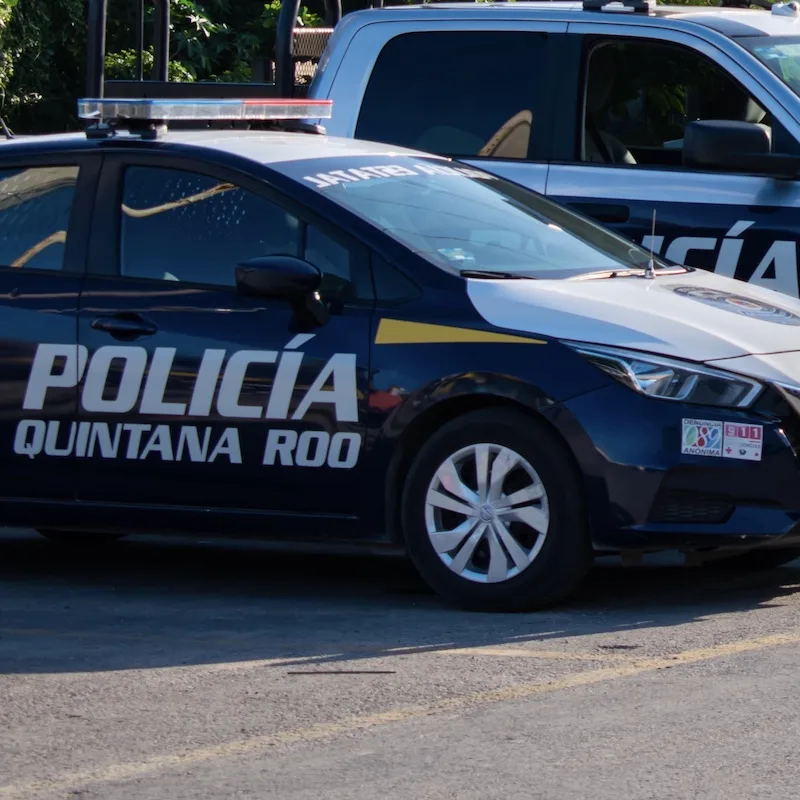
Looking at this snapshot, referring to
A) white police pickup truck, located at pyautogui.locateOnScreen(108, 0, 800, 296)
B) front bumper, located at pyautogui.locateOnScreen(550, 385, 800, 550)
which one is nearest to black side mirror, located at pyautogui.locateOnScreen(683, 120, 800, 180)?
white police pickup truck, located at pyautogui.locateOnScreen(108, 0, 800, 296)

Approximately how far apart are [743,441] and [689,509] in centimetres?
27

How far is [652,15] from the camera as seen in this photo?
8633 mm

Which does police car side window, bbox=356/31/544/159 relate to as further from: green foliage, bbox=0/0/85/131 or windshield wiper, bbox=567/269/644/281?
green foliage, bbox=0/0/85/131

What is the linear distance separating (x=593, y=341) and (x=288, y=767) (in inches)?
84.0

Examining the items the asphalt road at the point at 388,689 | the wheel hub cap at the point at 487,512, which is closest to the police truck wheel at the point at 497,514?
the wheel hub cap at the point at 487,512

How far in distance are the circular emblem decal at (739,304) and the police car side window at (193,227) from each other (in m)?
1.35

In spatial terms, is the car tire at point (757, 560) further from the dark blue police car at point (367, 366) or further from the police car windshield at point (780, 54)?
the police car windshield at point (780, 54)

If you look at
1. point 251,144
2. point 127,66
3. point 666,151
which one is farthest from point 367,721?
point 127,66

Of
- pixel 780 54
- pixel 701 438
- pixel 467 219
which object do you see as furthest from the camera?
pixel 780 54

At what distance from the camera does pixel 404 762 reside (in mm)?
4836

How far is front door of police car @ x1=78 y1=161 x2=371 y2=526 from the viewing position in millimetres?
6785

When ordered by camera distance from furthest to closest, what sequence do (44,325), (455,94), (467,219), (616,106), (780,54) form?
1. (455,94)
2. (616,106)
3. (780,54)
4. (467,219)
5. (44,325)

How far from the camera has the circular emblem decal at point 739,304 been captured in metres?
6.93

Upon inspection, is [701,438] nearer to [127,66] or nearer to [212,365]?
[212,365]
